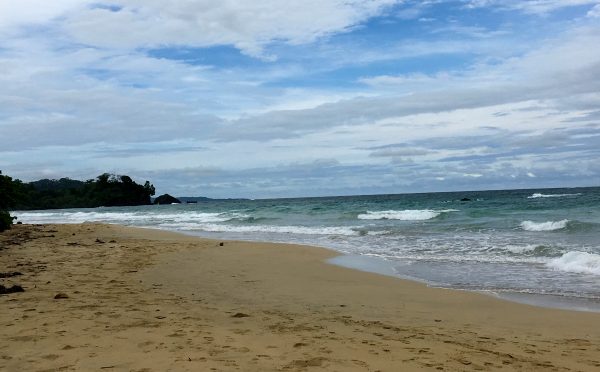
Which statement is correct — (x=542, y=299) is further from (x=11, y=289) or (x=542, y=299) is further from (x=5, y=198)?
(x=5, y=198)

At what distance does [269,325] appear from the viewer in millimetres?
5988

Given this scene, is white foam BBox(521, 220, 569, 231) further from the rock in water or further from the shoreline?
the rock in water

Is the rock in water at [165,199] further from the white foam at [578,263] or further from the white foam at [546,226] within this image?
the white foam at [578,263]

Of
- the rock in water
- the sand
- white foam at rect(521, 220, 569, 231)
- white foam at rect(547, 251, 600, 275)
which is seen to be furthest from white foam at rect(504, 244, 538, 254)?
the rock in water

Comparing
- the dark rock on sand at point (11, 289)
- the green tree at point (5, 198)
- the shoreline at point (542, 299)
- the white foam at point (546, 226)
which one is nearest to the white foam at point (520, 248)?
the shoreline at point (542, 299)

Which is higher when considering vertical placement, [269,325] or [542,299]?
[269,325]

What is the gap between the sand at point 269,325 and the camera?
15.0ft

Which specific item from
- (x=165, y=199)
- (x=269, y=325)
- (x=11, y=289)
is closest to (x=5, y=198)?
(x=11, y=289)

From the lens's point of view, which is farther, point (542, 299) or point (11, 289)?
point (542, 299)

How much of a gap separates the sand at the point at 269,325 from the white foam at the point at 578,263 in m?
3.77

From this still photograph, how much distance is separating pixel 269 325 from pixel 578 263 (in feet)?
27.4

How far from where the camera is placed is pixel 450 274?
427 inches

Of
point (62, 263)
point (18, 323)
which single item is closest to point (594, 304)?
point (18, 323)

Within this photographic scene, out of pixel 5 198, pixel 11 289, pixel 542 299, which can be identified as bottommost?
pixel 542 299
